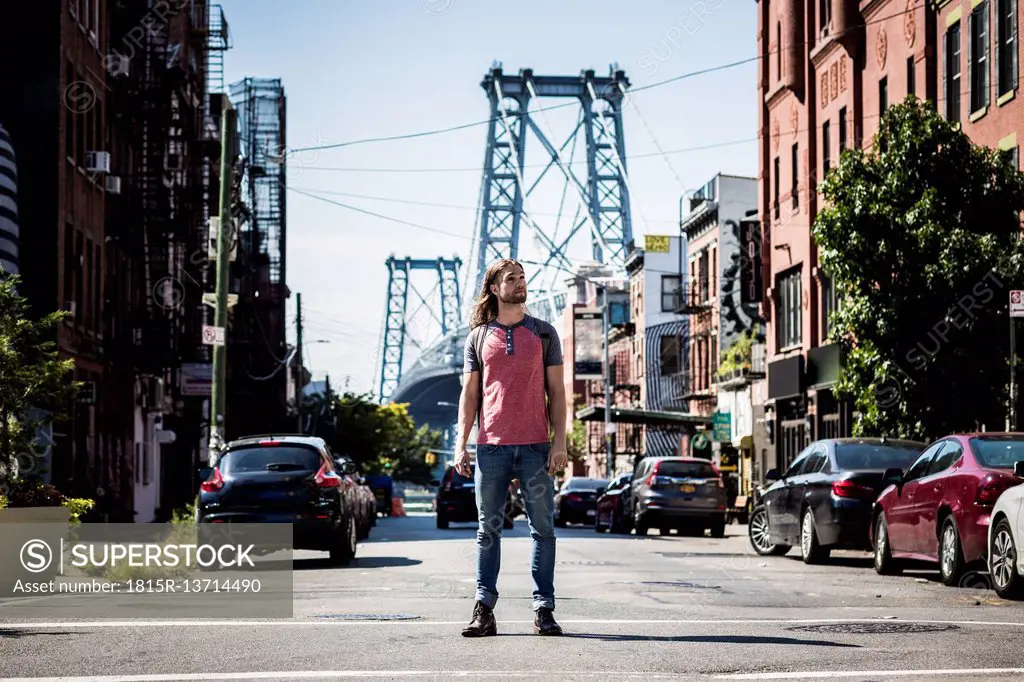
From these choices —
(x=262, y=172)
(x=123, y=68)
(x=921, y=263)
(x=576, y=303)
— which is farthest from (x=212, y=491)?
(x=576, y=303)

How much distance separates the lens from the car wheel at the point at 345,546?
2038cm

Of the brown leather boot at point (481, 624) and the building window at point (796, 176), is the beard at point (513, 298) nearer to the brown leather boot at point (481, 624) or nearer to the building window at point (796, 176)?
the brown leather boot at point (481, 624)

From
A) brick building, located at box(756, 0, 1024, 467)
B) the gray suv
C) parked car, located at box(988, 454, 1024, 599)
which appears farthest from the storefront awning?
parked car, located at box(988, 454, 1024, 599)

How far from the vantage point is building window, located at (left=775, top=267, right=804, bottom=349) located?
4622 centimetres

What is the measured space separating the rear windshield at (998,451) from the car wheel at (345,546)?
7.41 m

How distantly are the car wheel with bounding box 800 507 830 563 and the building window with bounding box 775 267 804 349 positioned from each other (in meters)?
24.5

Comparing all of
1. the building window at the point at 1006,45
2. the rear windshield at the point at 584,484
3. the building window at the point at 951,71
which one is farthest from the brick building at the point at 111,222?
the building window at the point at 1006,45

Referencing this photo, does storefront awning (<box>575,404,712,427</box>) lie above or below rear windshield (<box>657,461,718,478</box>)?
above

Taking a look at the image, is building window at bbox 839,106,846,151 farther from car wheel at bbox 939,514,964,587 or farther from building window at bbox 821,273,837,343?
car wheel at bbox 939,514,964,587

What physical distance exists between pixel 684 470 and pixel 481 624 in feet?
76.8

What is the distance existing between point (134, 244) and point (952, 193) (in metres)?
22.2

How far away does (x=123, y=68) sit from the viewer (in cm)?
4062

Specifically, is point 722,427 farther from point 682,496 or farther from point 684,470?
point 682,496

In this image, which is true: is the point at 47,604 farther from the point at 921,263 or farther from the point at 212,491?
the point at 921,263
